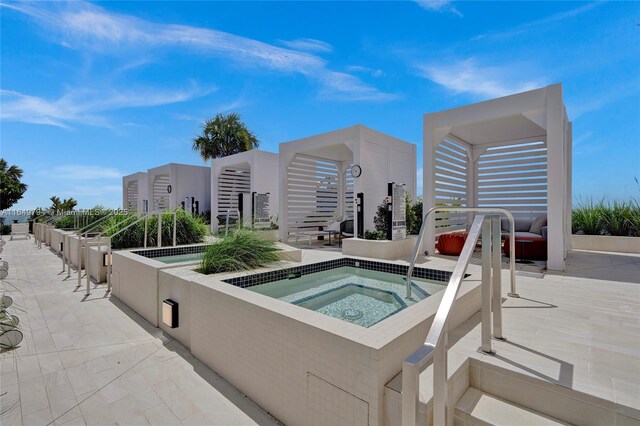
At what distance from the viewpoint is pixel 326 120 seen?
36.6 feet

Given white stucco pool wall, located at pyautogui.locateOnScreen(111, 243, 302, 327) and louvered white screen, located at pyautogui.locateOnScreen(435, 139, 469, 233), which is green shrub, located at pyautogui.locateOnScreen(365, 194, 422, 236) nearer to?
louvered white screen, located at pyautogui.locateOnScreen(435, 139, 469, 233)

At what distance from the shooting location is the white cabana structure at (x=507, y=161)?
5.11 m

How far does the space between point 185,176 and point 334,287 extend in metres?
13.0

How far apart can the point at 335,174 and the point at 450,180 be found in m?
4.98

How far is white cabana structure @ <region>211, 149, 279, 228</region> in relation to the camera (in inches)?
440

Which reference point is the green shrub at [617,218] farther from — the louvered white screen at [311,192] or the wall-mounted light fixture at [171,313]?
the wall-mounted light fixture at [171,313]

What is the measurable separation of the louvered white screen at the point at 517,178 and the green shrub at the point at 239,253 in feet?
21.8

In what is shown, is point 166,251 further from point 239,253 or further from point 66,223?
point 66,223

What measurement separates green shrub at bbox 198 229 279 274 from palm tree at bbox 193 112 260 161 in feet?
51.4

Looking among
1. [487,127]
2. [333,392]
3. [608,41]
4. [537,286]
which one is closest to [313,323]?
[333,392]

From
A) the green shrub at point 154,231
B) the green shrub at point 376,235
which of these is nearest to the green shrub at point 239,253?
the green shrub at point 154,231

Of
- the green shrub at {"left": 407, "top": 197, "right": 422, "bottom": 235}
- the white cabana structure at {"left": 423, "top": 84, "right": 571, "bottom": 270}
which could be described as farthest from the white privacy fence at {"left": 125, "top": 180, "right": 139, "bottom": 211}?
the white cabana structure at {"left": 423, "top": 84, "right": 571, "bottom": 270}

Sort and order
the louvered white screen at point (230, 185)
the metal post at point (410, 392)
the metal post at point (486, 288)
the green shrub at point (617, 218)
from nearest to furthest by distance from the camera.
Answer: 1. the metal post at point (410, 392)
2. the metal post at point (486, 288)
3. the green shrub at point (617, 218)
4. the louvered white screen at point (230, 185)

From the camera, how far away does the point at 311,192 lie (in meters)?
11.1
